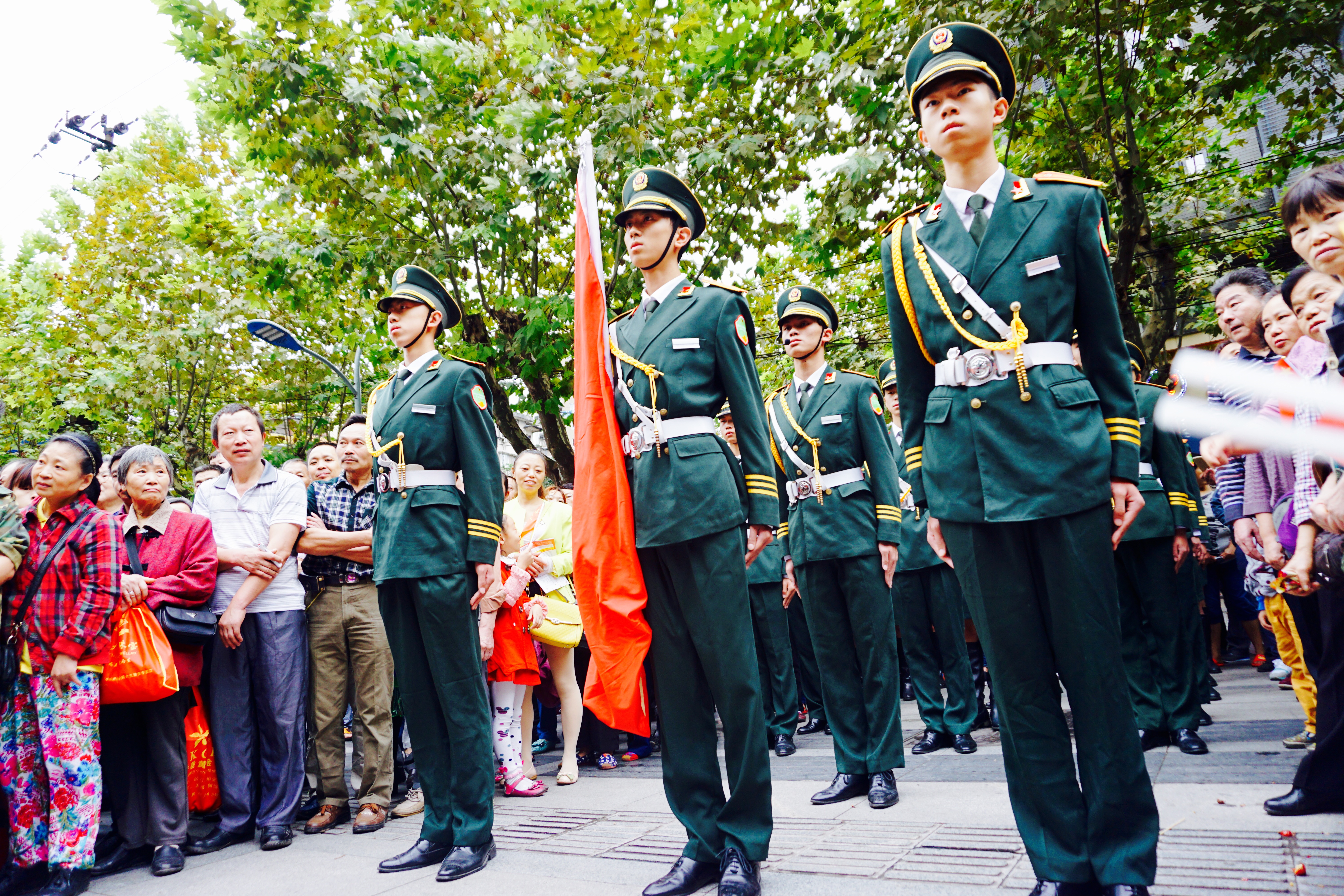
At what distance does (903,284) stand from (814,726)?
496 cm

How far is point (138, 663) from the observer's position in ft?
13.7

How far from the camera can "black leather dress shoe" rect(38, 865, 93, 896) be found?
12.2ft

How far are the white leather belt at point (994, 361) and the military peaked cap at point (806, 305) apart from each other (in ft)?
6.99

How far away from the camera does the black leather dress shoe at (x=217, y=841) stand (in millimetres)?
4344

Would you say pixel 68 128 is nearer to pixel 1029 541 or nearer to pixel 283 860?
pixel 283 860

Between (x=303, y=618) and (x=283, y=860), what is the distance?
4.14ft

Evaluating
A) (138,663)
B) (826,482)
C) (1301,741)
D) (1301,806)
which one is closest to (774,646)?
(826,482)

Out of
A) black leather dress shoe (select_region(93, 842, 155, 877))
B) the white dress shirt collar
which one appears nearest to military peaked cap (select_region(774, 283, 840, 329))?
the white dress shirt collar

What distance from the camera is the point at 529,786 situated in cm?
509

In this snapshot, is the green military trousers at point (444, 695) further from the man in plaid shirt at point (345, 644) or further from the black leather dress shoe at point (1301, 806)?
the black leather dress shoe at point (1301, 806)

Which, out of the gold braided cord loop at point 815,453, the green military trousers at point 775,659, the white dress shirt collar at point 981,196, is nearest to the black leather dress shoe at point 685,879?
the gold braided cord loop at point 815,453

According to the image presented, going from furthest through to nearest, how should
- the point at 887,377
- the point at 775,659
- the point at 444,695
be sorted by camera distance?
the point at 887,377
the point at 775,659
the point at 444,695

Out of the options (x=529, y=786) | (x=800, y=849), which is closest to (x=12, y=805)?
(x=529, y=786)

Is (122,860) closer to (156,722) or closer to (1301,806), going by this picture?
(156,722)
